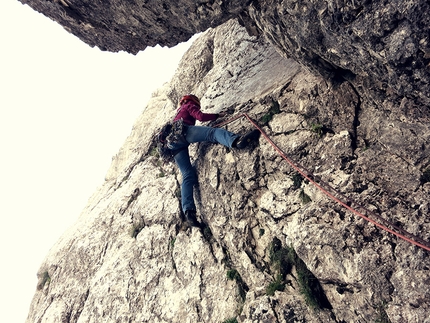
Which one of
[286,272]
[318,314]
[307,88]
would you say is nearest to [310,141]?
[307,88]

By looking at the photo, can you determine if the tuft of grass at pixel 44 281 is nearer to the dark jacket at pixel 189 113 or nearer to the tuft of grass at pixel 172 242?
the tuft of grass at pixel 172 242

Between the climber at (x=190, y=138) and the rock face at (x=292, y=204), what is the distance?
0.36 metres

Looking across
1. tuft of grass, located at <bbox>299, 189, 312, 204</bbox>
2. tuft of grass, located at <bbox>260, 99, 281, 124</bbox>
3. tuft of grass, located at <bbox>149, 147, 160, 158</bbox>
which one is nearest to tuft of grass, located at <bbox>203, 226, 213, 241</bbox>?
tuft of grass, located at <bbox>299, 189, 312, 204</bbox>

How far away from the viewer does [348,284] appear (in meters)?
6.43

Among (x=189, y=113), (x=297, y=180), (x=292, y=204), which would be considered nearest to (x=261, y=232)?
(x=292, y=204)

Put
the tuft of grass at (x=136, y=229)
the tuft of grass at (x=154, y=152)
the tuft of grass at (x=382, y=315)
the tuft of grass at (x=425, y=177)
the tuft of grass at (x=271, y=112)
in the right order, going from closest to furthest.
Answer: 1. the tuft of grass at (x=382, y=315)
2. the tuft of grass at (x=425, y=177)
3. the tuft of grass at (x=271, y=112)
4. the tuft of grass at (x=136, y=229)
5. the tuft of grass at (x=154, y=152)

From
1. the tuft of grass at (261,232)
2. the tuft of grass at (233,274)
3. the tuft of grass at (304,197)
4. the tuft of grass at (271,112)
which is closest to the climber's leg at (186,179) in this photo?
the tuft of grass at (233,274)

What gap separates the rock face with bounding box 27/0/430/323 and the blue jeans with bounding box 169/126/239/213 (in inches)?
13.5

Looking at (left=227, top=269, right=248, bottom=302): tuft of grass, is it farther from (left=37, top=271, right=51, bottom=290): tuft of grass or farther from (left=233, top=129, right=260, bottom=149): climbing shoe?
(left=37, top=271, right=51, bottom=290): tuft of grass

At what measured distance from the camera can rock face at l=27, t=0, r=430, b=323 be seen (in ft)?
19.6

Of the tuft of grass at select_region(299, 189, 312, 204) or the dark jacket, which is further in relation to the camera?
the dark jacket

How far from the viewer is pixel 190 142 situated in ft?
36.0

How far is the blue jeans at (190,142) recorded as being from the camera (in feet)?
32.4

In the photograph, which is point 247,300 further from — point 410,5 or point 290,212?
point 410,5
